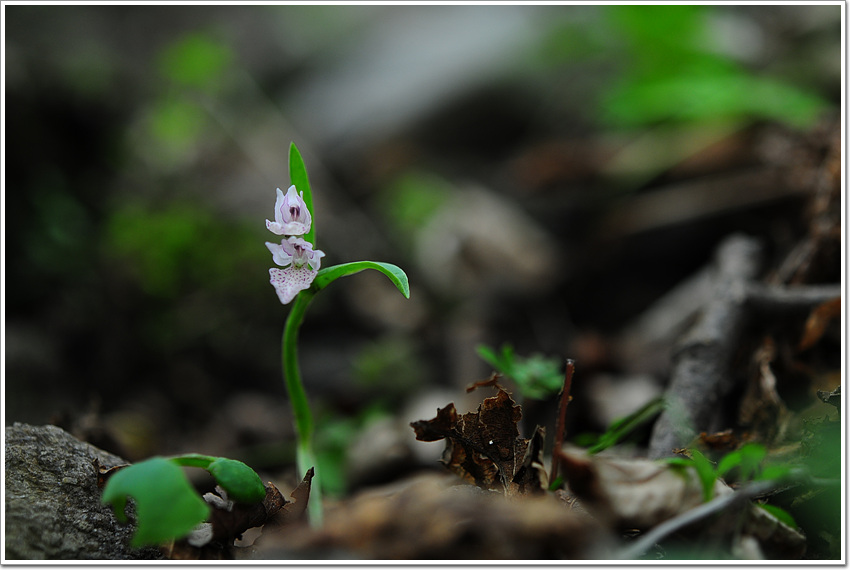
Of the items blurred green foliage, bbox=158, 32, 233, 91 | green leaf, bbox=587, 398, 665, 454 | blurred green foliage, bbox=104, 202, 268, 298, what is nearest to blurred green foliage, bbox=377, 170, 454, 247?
blurred green foliage, bbox=104, 202, 268, 298

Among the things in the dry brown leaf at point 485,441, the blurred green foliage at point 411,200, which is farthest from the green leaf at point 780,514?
the blurred green foliage at point 411,200

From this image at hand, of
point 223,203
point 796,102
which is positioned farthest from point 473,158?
point 796,102

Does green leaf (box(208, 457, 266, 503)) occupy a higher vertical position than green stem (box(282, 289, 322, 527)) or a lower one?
lower

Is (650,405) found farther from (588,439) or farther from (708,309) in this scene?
(708,309)

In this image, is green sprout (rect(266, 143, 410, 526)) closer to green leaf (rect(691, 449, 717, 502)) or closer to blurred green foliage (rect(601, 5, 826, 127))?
green leaf (rect(691, 449, 717, 502))

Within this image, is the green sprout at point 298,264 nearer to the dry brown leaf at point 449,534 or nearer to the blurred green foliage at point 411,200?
the dry brown leaf at point 449,534

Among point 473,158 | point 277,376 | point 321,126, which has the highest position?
point 321,126
